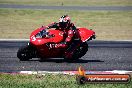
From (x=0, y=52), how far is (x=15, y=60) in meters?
2.12

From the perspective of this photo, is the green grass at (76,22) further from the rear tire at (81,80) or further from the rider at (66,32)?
the rear tire at (81,80)

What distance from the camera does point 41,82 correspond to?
10602 millimetres

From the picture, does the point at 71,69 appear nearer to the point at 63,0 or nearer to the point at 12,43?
the point at 12,43

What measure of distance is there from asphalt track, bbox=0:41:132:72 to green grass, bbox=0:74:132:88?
1738 mm

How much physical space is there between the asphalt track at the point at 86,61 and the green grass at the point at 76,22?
4.93m

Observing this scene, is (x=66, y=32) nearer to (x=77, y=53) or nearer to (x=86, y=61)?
(x=77, y=53)

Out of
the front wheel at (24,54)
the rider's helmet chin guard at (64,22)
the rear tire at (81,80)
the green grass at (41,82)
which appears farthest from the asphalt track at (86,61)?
the rear tire at (81,80)

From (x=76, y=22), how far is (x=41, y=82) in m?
20.4

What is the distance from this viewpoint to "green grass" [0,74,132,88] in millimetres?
10016

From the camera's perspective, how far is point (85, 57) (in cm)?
1633

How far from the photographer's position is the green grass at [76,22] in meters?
24.7

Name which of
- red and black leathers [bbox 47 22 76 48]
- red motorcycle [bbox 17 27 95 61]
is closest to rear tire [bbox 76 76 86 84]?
red motorcycle [bbox 17 27 95 61]

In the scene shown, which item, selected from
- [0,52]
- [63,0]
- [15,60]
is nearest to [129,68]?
[15,60]

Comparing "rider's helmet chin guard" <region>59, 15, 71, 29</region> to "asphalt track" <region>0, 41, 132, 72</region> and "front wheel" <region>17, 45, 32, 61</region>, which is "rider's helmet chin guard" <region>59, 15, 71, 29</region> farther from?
"front wheel" <region>17, 45, 32, 61</region>
